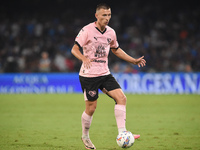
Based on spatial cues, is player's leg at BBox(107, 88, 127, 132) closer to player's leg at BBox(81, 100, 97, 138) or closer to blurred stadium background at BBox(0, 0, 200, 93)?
player's leg at BBox(81, 100, 97, 138)

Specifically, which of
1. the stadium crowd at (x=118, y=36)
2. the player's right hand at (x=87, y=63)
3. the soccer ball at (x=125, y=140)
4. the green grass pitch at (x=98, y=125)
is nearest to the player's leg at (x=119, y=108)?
the soccer ball at (x=125, y=140)

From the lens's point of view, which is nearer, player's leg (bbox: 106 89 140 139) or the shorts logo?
player's leg (bbox: 106 89 140 139)

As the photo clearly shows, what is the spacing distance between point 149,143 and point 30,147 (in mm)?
2057

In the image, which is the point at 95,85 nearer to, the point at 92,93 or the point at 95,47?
the point at 92,93

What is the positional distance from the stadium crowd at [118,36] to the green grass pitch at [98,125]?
264 inches

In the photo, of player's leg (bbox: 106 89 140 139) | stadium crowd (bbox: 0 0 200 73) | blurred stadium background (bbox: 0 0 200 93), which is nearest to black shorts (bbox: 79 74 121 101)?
player's leg (bbox: 106 89 140 139)

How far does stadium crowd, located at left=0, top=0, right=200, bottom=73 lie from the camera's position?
20750 millimetres

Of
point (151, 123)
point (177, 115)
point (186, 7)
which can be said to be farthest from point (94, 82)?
point (186, 7)

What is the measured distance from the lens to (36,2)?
85.4ft

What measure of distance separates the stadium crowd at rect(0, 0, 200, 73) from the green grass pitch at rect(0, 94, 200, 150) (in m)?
6.71

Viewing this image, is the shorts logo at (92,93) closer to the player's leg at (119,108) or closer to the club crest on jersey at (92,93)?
the club crest on jersey at (92,93)

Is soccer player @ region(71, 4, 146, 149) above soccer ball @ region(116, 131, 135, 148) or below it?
above

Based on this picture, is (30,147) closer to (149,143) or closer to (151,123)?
(149,143)

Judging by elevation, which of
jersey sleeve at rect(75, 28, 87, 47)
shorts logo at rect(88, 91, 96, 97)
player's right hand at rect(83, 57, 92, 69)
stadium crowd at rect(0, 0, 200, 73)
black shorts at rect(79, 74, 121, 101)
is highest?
stadium crowd at rect(0, 0, 200, 73)
